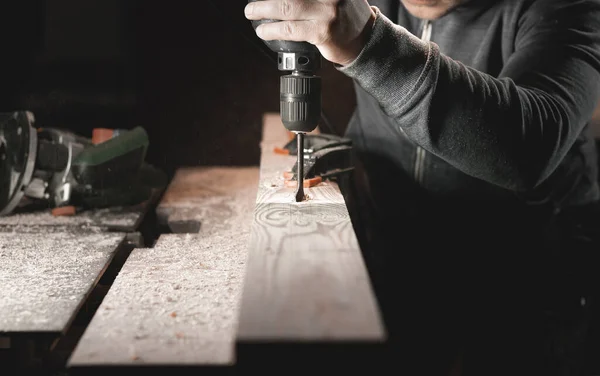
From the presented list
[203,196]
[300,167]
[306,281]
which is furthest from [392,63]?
[203,196]

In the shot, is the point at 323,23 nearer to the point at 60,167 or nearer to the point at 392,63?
the point at 392,63

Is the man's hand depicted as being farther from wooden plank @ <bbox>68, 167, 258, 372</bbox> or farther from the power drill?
wooden plank @ <bbox>68, 167, 258, 372</bbox>

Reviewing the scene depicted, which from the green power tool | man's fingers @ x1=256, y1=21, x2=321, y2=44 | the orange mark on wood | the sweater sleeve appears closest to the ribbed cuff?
the sweater sleeve

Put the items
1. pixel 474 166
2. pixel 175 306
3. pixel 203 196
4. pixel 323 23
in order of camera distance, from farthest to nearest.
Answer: pixel 203 196 → pixel 474 166 → pixel 175 306 → pixel 323 23

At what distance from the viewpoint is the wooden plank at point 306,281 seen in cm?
76

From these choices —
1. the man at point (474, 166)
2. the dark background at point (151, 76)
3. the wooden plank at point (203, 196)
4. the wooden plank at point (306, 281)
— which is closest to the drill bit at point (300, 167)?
the wooden plank at point (306, 281)

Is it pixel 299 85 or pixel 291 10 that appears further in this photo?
pixel 299 85

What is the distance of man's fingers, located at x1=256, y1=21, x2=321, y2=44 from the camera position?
43.3 inches

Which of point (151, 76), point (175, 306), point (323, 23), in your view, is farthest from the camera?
point (151, 76)

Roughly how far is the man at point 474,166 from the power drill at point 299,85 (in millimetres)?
61

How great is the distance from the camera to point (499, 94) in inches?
49.3

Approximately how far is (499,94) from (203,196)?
48.4 inches

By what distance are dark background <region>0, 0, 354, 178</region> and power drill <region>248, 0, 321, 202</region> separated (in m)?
1.16

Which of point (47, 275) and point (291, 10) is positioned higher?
point (291, 10)
